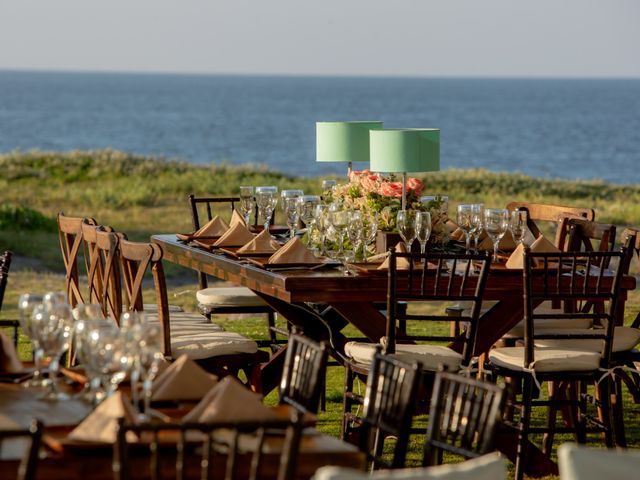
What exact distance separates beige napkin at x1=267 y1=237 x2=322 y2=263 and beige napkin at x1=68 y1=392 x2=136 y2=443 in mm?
2577

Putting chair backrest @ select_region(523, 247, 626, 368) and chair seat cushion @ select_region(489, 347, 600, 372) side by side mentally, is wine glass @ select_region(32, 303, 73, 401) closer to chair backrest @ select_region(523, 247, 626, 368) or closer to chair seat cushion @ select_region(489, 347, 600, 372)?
chair backrest @ select_region(523, 247, 626, 368)

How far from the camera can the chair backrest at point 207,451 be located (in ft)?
9.00

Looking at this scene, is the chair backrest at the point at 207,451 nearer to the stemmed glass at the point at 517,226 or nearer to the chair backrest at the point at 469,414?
the chair backrest at the point at 469,414

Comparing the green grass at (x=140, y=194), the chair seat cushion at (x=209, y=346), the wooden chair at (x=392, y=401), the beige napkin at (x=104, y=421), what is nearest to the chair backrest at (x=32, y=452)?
the beige napkin at (x=104, y=421)

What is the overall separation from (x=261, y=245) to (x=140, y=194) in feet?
53.5

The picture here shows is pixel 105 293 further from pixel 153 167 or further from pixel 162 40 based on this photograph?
pixel 162 40

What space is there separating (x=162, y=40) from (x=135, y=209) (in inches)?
2409

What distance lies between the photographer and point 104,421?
10.2ft

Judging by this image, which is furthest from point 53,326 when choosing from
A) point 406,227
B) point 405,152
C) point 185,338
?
point 405,152

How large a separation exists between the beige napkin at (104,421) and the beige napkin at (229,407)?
6.0 inches

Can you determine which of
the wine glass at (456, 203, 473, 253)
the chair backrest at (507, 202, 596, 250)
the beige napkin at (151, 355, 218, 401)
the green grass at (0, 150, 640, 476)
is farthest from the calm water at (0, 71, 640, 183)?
the beige napkin at (151, 355, 218, 401)

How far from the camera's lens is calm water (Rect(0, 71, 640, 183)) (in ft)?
187

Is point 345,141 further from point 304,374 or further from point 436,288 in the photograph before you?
point 304,374

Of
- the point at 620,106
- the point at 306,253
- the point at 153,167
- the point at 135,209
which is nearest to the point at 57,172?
the point at 153,167
